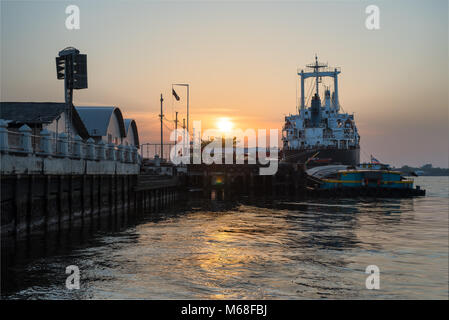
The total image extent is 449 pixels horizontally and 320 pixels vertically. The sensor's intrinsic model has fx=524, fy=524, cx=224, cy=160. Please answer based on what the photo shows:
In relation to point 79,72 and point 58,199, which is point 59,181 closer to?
point 58,199

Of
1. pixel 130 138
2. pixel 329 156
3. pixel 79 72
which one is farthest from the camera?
pixel 329 156

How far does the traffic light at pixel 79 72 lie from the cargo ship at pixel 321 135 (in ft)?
211

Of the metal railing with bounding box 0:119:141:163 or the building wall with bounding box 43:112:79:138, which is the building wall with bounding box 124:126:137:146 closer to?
the building wall with bounding box 43:112:79:138

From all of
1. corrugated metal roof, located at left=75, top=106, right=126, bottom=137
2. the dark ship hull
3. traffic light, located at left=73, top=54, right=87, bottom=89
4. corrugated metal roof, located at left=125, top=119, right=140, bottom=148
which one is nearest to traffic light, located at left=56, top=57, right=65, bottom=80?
traffic light, located at left=73, top=54, right=87, bottom=89

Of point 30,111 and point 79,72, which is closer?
point 79,72

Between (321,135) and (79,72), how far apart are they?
70.9 meters

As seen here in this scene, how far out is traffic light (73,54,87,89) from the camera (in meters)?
33.5

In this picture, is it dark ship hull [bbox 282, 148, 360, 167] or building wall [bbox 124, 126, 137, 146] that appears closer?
building wall [bbox 124, 126, 137, 146]

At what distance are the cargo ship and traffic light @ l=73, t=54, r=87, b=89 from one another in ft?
211

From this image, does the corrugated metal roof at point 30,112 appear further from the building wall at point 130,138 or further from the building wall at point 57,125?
the building wall at point 130,138

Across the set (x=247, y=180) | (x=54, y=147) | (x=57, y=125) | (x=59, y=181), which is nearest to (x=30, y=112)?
(x=57, y=125)

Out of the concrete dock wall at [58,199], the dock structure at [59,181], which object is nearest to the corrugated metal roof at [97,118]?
the dock structure at [59,181]

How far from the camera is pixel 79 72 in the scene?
33625 mm
